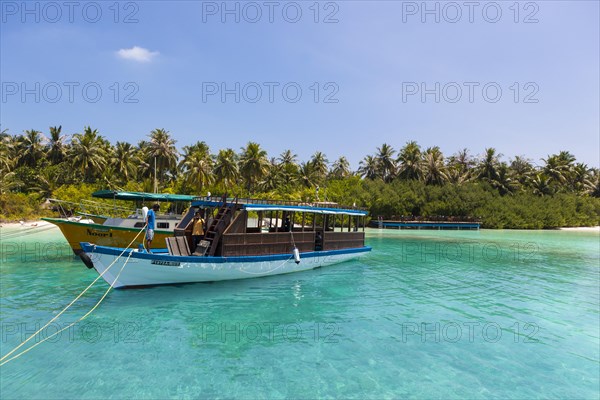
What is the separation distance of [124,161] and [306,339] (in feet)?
198

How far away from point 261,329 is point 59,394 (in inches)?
200

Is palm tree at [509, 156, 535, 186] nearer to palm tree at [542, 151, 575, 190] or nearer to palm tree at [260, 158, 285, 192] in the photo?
palm tree at [542, 151, 575, 190]

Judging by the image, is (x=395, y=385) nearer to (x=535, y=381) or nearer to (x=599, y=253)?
(x=535, y=381)

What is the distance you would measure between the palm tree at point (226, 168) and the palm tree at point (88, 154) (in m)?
17.9

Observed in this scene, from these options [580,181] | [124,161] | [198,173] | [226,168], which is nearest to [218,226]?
[198,173]

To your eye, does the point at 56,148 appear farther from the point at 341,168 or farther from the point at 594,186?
the point at 594,186

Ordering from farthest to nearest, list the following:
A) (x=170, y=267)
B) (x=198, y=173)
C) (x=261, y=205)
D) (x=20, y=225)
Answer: (x=198, y=173) → (x=20, y=225) → (x=261, y=205) → (x=170, y=267)

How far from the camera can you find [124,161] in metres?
61.2

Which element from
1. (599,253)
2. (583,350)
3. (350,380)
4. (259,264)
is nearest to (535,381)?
(583,350)

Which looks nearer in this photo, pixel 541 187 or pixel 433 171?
pixel 433 171

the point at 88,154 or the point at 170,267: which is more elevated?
the point at 88,154

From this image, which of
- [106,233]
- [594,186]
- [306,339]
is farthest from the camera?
[594,186]

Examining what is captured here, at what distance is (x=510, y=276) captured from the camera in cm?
2050

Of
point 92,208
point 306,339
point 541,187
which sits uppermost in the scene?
point 541,187
